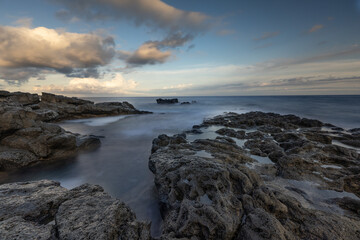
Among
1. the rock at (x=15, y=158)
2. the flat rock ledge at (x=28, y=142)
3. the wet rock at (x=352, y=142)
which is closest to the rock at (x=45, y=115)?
the flat rock ledge at (x=28, y=142)

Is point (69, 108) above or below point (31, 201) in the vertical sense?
above

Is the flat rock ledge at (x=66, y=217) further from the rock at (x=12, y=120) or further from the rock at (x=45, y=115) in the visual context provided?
the rock at (x=45, y=115)

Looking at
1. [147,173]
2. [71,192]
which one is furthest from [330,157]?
[71,192]

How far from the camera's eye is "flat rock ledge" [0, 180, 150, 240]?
2039 mm

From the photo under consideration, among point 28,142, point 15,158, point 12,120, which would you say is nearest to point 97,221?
point 15,158

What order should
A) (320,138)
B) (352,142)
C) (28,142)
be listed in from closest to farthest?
1. (28,142)
2. (352,142)
3. (320,138)

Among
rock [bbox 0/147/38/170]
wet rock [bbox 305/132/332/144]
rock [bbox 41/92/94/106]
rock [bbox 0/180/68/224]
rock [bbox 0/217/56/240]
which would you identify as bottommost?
wet rock [bbox 305/132/332/144]

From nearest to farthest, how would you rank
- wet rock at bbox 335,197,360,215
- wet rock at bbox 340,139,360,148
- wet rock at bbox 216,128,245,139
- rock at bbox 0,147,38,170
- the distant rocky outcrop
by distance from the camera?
wet rock at bbox 335,197,360,215 → rock at bbox 0,147,38,170 → wet rock at bbox 340,139,360,148 → wet rock at bbox 216,128,245,139 → the distant rocky outcrop

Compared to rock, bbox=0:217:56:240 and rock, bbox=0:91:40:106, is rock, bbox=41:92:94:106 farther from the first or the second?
rock, bbox=0:217:56:240

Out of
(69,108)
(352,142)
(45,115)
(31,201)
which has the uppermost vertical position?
(69,108)

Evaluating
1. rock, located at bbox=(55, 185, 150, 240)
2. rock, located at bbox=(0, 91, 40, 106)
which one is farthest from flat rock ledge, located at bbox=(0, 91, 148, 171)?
rock, located at bbox=(0, 91, 40, 106)

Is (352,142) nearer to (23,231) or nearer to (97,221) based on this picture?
(97,221)

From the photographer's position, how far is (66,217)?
89.5 inches

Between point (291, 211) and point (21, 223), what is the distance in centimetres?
470
